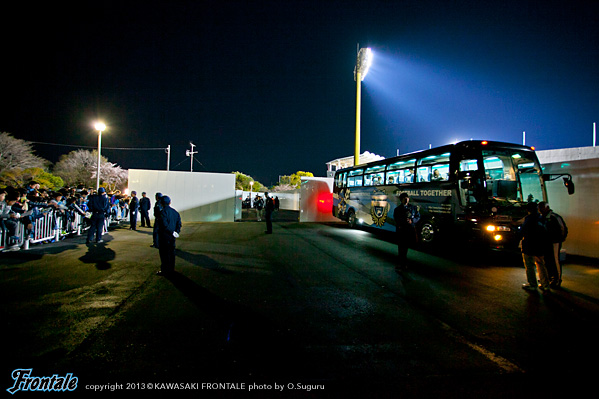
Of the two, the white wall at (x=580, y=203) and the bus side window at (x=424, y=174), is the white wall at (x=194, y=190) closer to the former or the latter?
the bus side window at (x=424, y=174)

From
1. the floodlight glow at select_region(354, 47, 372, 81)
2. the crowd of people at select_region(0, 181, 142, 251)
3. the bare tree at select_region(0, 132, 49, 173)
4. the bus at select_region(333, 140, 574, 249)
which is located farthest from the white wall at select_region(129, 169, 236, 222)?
the bare tree at select_region(0, 132, 49, 173)

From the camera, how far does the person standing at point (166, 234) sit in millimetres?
6016

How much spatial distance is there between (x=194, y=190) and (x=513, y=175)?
1656 cm

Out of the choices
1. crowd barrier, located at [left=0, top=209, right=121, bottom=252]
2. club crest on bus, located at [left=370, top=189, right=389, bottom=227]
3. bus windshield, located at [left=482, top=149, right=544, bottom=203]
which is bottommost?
crowd barrier, located at [left=0, top=209, right=121, bottom=252]

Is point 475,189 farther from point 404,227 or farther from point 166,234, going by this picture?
point 166,234

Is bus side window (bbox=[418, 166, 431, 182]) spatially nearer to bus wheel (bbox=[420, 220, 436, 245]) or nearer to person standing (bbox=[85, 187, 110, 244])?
bus wheel (bbox=[420, 220, 436, 245])

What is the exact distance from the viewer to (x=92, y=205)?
9297 mm

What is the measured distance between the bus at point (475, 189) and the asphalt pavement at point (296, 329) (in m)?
1.28

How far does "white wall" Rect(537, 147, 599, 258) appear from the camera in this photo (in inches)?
340

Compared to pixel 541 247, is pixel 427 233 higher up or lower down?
lower down

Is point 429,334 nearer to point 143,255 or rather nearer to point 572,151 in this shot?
point 143,255

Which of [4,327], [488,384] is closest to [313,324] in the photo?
[488,384]

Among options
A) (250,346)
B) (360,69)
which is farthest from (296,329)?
(360,69)

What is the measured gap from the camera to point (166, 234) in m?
6.09
